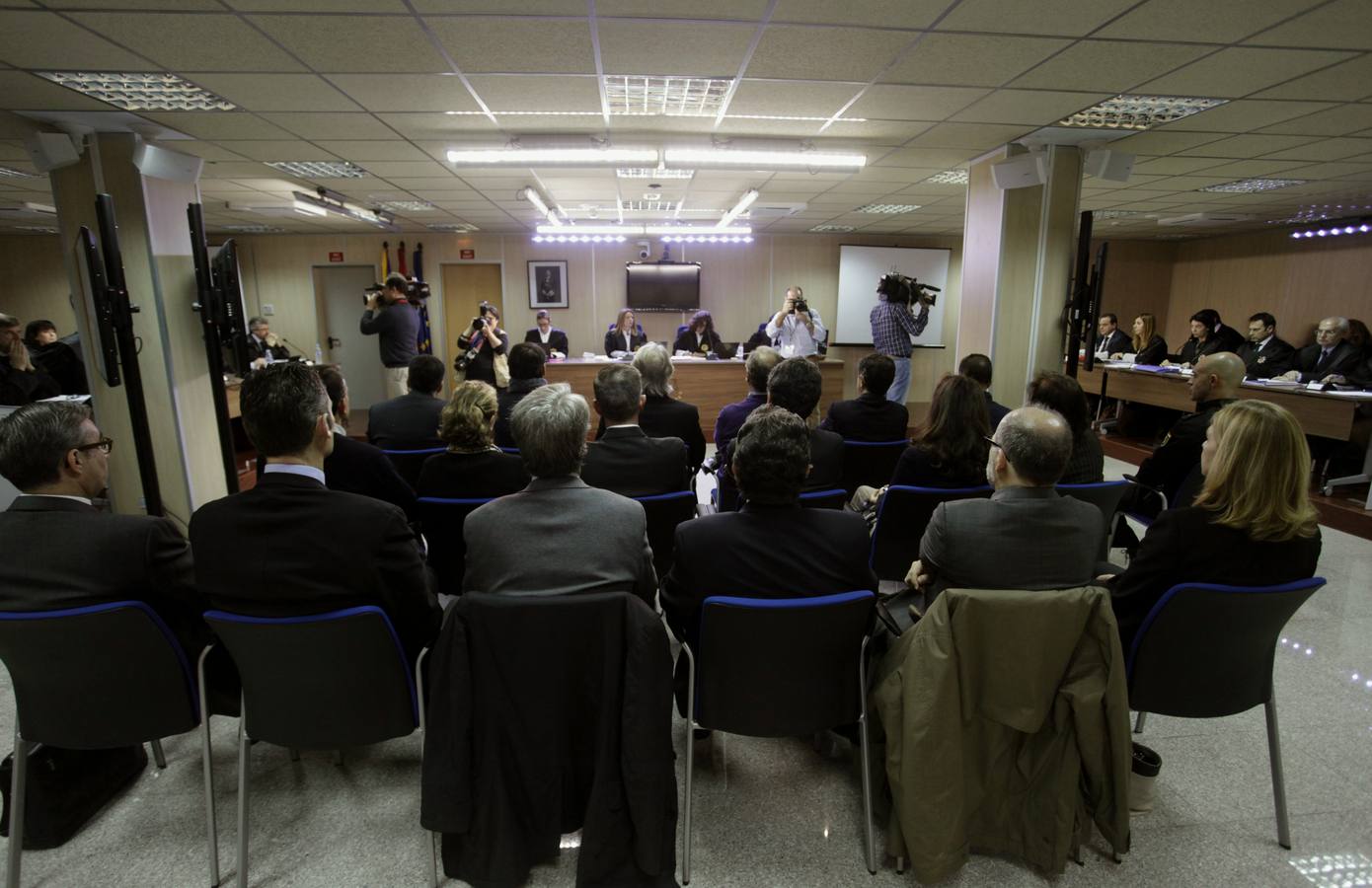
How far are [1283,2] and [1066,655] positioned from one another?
9.28ft

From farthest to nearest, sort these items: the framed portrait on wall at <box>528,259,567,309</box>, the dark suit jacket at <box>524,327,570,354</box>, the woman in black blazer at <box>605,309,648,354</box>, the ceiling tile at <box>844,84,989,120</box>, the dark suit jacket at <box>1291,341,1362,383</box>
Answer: the framed portrait on wall at <box>528,259,567,309</box> < the dark suit jacket at <box>524,327,570,354</box> < the woman in black blazer at <box>605,309,648,354</box> < the dark suit jacket at <box>1291,341,1362,383</box> < the ceiling tile at <box>844,84,989,120</box>

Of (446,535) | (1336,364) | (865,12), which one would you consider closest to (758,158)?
(865,12)

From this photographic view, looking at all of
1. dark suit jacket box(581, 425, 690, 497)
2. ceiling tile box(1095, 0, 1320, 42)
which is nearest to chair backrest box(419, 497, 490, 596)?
dark suit jacket box(581, 425, 690, 497)

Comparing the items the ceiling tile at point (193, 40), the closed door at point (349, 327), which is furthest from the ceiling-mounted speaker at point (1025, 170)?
the closed door at point (349, 327)

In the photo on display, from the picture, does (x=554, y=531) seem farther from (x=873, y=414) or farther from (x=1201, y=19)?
(x=1201, y=19)

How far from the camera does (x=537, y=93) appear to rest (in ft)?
12.0

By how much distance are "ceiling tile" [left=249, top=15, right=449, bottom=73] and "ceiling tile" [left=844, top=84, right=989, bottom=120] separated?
92.6 inches

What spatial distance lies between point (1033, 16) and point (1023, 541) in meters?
2.33

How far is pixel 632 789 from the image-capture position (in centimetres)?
153

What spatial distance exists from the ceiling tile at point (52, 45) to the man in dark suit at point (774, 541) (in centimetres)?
340

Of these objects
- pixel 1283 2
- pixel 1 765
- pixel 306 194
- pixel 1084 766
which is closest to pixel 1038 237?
pixel 1283 2

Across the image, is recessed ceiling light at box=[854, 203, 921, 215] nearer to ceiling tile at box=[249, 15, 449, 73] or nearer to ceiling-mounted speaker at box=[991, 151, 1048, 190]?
ceiling-mounted speaker at box=[991, 151, 1048, 190]

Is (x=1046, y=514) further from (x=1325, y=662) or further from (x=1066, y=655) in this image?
(x=1325, y=662)

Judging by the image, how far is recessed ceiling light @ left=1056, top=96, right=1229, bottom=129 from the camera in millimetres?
3740
